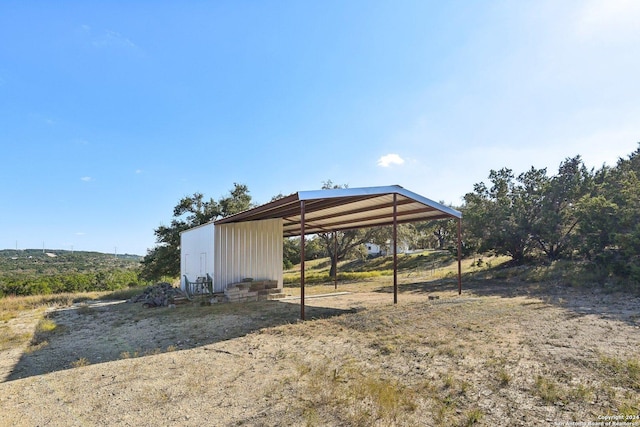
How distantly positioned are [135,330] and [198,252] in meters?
6.28

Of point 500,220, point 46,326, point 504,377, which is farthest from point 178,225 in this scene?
point 504,377

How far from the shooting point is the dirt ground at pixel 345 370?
3.25 metres

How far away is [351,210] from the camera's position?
11.8 metres

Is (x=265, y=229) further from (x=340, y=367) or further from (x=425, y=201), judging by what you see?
(x=340, y=367)

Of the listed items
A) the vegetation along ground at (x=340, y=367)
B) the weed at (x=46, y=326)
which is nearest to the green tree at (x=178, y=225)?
the weed at (x=46, y=326)

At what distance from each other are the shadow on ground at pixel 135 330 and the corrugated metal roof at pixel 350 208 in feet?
9.77

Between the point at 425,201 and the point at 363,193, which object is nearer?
the point at 363,193

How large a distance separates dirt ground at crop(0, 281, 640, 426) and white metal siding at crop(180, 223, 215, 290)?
4.52 metres

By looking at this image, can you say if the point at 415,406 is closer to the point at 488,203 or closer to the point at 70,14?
the point at 70,14

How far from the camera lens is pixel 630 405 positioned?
309 centimetres

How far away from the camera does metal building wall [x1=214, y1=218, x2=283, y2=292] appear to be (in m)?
12.1

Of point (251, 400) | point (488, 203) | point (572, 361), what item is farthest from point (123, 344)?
point (488, 203)

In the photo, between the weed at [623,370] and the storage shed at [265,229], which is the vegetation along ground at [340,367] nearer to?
the weed at [623,370]

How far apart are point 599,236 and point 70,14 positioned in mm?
17582
